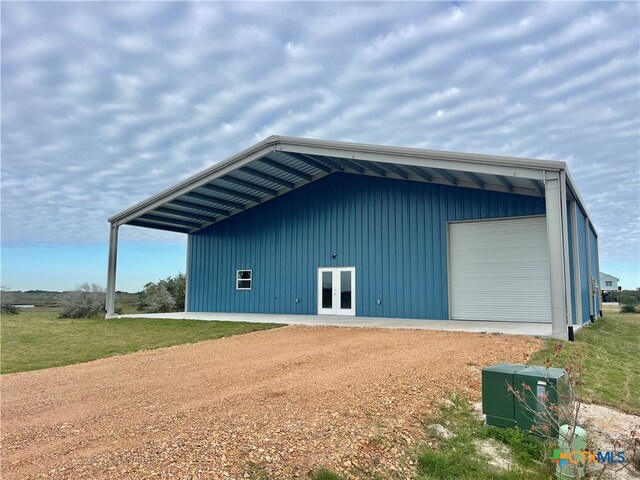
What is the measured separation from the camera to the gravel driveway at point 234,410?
3.43m

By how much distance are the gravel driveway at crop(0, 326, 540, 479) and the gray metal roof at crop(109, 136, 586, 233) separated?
197 inches

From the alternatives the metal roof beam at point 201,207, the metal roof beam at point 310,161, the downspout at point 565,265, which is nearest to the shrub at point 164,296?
the metal roof beam at point 201,207

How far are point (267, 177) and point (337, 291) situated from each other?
5.26 metres

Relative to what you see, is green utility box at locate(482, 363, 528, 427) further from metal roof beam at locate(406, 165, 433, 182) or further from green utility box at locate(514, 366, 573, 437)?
metal roof beam at locate(406, 165, 433, 182)

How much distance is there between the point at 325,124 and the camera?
18062mm

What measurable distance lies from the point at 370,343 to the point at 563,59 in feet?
30.7

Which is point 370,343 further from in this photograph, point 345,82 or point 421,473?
point 345,82

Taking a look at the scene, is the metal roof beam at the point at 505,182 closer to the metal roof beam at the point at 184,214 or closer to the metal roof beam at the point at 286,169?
the metal roof beam at the point at 286,169

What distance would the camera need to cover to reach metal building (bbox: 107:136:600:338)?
1294 cm

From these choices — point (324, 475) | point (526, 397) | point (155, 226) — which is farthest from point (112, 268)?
point (526, 397)

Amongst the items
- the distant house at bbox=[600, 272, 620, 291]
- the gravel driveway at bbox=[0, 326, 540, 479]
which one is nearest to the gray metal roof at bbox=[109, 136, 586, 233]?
the gravel driveway at bbox=[0, 326, 540, 479]

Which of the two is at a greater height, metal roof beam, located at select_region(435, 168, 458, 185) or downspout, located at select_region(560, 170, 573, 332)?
metal roof beam, located at select_region(435, 168, 458, 185)

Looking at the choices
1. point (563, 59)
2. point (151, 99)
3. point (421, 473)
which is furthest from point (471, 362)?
point (151, 99)

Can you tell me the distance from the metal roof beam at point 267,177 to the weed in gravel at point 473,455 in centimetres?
1248
